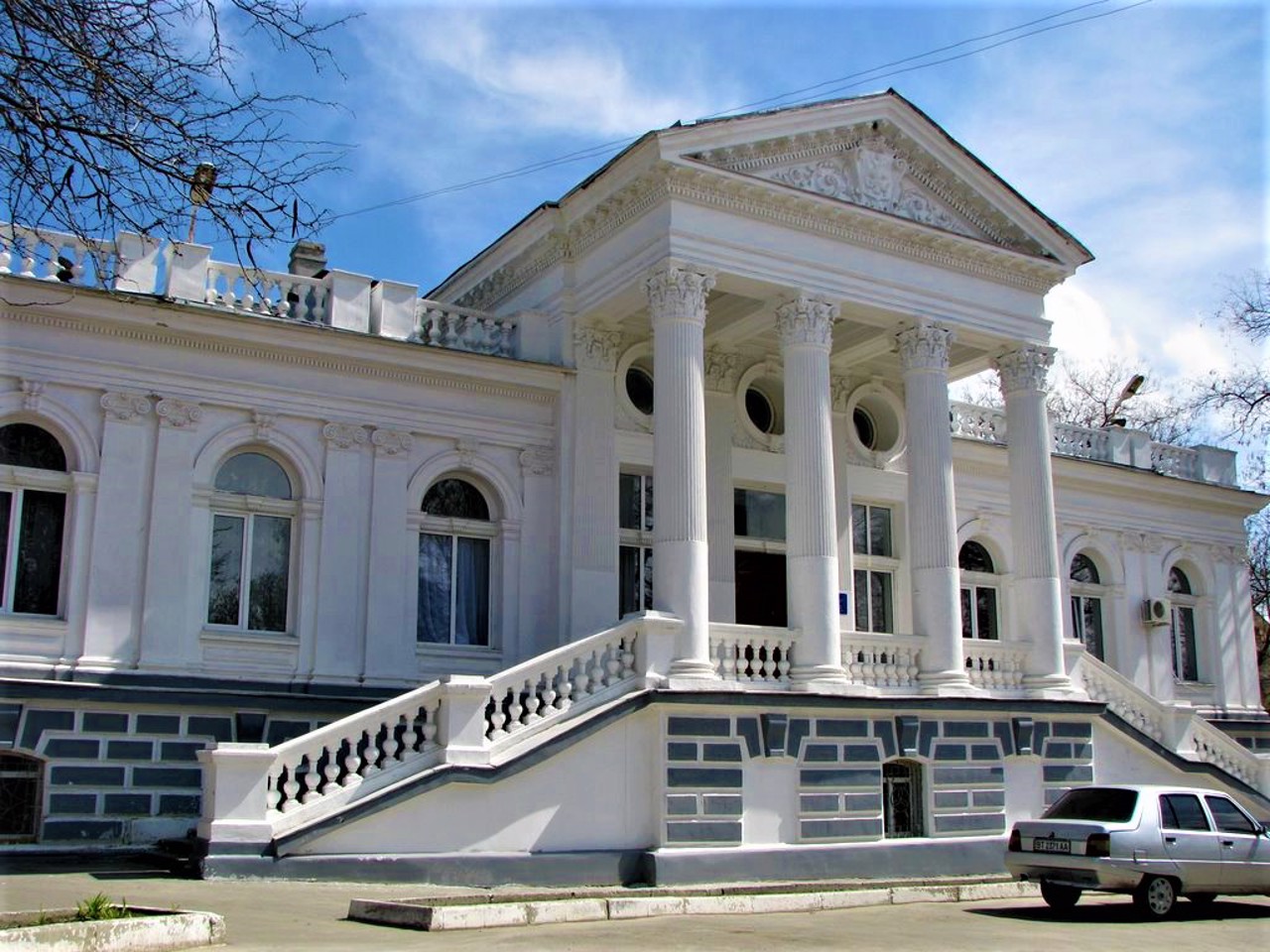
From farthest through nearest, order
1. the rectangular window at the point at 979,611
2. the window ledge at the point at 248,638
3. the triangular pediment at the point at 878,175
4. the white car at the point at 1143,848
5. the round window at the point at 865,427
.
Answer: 1. the rectangular window at the point at 979,611
2. the round window at the point at 865,427
3. the triangular pediment at the point at 878,175
4. the window ledge at the point at 248,638
5. the white car at the point at 1143,848

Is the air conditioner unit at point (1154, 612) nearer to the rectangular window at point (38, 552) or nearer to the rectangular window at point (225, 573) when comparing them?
the rectangular window at point (225, 573)

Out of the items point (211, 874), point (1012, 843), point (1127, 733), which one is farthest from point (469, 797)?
point (1127, 733)

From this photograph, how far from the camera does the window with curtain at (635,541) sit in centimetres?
2247

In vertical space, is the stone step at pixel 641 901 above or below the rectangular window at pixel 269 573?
below

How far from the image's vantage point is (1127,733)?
22375 mm

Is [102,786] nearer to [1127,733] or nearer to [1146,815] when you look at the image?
[1146,815]

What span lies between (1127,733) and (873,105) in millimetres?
10871

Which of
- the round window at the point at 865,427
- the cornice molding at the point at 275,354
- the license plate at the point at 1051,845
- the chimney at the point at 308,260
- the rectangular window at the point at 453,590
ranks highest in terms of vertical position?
the chimney at the point at 308,260

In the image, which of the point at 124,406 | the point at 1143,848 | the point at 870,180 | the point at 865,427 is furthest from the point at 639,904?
the point at 865,427

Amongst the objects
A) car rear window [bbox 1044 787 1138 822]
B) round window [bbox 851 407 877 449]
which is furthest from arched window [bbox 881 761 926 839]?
round window [bbox 851 407 877 449]

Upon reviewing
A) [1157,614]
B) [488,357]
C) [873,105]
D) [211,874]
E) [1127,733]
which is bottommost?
[211,874]

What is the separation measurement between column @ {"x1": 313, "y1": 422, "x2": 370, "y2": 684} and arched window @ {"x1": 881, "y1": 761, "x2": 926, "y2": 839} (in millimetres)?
7850

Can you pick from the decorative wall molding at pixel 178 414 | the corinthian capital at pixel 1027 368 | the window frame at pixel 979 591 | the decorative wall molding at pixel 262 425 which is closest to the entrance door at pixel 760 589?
the corinthian capital at pixel 1027 368

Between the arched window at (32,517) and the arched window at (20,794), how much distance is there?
1940 mm
